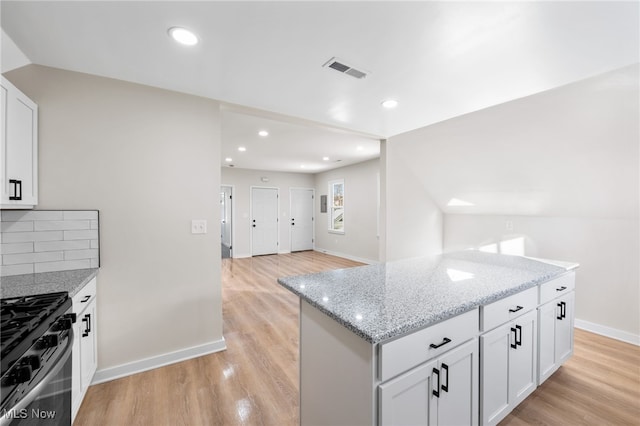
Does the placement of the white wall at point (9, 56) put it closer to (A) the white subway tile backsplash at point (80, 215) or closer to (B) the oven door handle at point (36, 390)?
(A) the white subway tile backsplash at point (80, 215)

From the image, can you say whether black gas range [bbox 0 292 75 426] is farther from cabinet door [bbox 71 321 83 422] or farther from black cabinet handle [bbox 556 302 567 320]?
black cabinet handle [bbox 556 302 567 320]

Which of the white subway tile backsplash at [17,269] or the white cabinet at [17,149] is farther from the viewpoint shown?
the white subway tile backsplash at [17,269]

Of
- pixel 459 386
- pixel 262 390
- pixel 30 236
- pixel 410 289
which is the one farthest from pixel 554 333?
pixel 30 236

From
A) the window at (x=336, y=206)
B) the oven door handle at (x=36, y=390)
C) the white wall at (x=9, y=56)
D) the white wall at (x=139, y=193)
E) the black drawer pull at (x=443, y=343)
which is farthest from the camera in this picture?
the window at (x=336, y=206)

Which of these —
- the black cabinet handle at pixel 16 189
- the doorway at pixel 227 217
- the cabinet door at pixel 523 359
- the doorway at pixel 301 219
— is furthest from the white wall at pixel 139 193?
the doorway at pixel 301 219

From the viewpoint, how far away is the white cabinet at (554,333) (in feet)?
6.25

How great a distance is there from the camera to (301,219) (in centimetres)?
820

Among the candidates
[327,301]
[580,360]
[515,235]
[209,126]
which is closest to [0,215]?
[209,126]

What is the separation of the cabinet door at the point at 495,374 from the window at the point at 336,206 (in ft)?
18.7

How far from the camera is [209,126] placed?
2498 mm

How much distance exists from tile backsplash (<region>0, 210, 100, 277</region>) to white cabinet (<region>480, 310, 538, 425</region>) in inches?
106

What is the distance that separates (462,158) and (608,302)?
211cm

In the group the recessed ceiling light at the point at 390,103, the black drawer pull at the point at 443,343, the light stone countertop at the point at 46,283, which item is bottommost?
the black drawer pull at the point at 443,343

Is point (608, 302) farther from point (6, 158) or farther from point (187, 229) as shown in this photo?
point (6, 158)
